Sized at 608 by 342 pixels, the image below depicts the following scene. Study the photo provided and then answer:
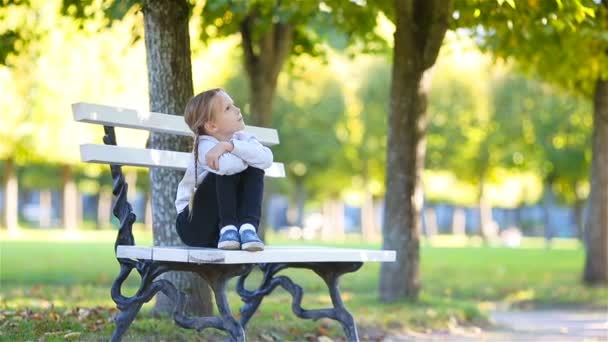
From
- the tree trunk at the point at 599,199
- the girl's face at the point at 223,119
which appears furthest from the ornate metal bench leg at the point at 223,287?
the tree trunk at the point at 599,199

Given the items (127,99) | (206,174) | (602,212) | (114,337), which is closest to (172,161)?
(206,174)

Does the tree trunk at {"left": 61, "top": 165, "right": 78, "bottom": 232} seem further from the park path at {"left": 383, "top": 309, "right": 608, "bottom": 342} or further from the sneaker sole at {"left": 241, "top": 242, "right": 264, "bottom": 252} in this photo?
the sneaker sole at {"left": 241, "top": 242, "right": 264, "bottom": 252}

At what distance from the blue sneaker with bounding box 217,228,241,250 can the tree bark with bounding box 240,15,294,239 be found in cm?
928

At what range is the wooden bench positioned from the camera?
5.38m

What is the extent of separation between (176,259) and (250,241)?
0.39 m

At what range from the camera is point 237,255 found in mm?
5156

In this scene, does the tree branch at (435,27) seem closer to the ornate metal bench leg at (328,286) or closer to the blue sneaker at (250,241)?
the ornate metal bench leg at (328,286)

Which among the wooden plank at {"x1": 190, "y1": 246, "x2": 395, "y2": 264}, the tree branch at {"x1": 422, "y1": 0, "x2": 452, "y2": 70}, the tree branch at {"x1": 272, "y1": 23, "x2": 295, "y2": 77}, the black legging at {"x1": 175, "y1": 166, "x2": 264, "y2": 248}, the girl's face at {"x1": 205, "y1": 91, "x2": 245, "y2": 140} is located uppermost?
the tree branch at {"x1": 272, "y1": 23, "x2": 295, "y2": 77}

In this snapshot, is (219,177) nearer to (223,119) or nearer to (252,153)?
(252,153)

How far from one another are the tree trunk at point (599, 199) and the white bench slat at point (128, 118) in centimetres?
972

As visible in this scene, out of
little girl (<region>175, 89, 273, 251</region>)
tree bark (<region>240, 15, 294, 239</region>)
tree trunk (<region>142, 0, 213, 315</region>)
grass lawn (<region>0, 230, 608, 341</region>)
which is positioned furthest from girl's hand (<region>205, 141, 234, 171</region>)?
tree bark (<region>240, 15, 294, 239</region>)

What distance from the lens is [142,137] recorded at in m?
36.4

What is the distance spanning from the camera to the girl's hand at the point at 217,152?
5.56 metres

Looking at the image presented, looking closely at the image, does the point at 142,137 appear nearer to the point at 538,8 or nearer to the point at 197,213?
the point at 538,8
